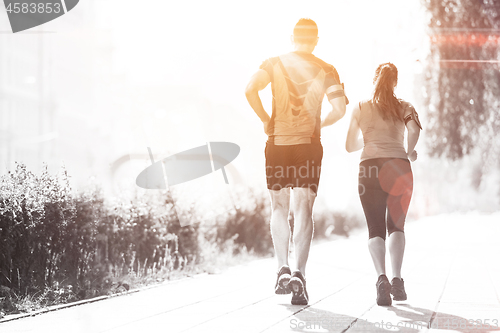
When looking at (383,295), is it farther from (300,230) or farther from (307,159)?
(307,159)

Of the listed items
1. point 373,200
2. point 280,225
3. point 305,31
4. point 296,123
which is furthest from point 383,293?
point 305,31

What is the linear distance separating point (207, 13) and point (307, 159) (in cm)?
732

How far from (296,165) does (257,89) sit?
62cm

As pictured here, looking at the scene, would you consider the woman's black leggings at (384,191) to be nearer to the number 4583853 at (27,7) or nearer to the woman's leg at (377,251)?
the woman's leg at (377,251)

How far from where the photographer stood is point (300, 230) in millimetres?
4457

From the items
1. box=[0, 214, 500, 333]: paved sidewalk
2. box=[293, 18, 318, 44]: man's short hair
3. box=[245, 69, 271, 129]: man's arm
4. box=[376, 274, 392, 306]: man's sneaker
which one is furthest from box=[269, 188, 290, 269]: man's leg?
box=[293, 18, 318, 44]: man's short hair

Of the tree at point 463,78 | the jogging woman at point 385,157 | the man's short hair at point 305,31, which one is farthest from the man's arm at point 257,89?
the tree at point 463,78

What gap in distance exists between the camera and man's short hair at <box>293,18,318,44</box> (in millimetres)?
4641

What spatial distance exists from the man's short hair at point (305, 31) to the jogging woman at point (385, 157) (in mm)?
553

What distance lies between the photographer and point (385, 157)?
14.9 feet

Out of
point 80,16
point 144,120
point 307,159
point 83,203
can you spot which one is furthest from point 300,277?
point 80,16

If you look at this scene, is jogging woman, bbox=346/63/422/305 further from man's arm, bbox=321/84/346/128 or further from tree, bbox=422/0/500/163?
tree, bbox=422/0/500/163

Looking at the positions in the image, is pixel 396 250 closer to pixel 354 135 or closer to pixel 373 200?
pixel 373 200

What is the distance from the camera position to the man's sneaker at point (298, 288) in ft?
13.7
